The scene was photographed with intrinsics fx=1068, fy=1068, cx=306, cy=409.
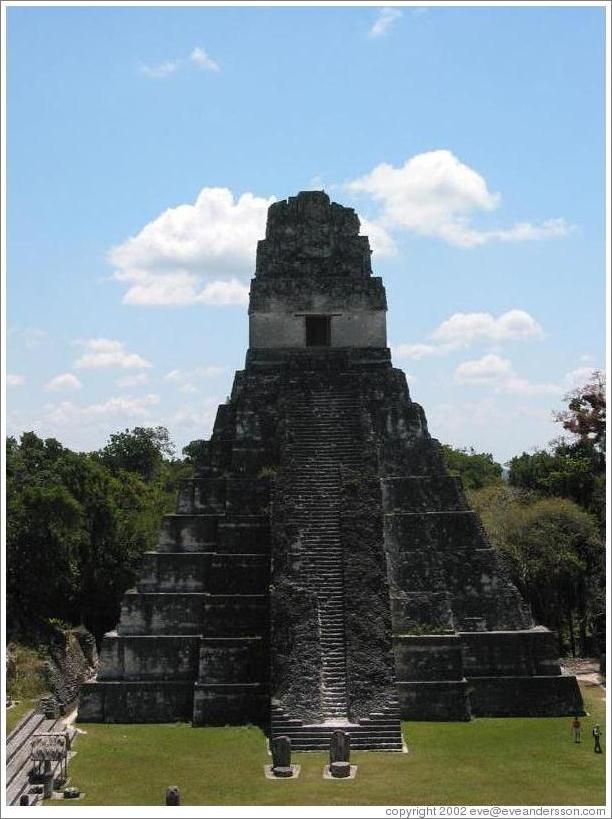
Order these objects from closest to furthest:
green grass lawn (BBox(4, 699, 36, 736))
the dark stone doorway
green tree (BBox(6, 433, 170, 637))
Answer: green grass lawn (BBox(4, 699, 36, 736))
the dark stone doorway
green tree (BBox(6, 433, 170, 637))

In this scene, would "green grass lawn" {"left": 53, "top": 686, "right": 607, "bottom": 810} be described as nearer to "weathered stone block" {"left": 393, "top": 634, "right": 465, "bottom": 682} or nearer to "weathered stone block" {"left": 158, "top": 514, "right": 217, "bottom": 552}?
"weathered stone block" {"left": 393, "top": 634, "right": 465, "bottom": 682}

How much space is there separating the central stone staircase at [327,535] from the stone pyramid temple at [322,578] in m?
0.04

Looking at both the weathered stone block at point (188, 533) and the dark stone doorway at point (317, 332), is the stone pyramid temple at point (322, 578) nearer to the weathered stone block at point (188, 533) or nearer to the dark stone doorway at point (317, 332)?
the weathered stone block at point (188, 533)

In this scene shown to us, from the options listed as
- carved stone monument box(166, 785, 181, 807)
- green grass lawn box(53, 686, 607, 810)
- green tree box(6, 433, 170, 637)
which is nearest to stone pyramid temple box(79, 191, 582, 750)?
green grass lawn box(53, 686, 607, 810)

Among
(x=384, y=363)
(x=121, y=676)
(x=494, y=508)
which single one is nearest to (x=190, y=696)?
(x=121, y=676)

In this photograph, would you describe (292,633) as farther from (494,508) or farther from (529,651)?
(494,508)

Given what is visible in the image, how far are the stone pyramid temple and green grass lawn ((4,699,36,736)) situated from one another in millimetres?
1192

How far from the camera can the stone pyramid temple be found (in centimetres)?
2038

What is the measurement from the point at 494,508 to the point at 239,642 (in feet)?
55.5

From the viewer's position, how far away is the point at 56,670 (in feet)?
77.0

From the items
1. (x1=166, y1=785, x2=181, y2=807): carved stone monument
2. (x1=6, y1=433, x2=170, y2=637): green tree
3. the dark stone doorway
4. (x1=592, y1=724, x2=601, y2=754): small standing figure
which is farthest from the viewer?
(x1=6, y1=433, x2=170, y2=637): green tree

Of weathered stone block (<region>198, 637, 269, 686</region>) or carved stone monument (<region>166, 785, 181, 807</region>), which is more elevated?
weathered stone block (<region>198, 637, 269, 686</region>)

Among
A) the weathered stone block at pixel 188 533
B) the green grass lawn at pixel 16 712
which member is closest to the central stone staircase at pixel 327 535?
the weathered stone block at pixel 188 533

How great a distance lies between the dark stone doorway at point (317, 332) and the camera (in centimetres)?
2675
